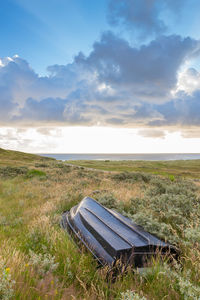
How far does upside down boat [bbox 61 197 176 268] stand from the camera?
3.14 meters

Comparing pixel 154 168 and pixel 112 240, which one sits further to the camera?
pixel 154 168

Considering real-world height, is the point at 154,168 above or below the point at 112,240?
below

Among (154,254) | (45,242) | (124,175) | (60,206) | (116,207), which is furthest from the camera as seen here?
(124,175)

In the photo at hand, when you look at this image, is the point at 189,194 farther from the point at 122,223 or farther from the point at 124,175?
the point at 124,175

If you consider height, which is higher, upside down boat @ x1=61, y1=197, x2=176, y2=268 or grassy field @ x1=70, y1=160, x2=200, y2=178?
upside down boat @ x1=61, y1=197, x2=176, y2=268

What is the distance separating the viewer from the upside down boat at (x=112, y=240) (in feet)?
10.3

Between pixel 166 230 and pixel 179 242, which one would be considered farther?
pixel 166 230

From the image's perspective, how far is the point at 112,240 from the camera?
3414 millimetres

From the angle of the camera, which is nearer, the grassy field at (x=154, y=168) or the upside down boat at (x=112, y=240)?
the upside down boat at (x=112, y=240)

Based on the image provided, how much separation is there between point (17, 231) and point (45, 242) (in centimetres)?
159

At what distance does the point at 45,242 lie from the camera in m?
4.07

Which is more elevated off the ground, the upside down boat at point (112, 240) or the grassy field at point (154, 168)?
the upside down boat at point (112, 240)

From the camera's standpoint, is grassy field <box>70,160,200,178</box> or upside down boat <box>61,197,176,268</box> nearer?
upside down boat <box>61,197,176,268</box>

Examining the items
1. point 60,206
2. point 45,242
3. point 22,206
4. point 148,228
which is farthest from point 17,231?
point 148,228
